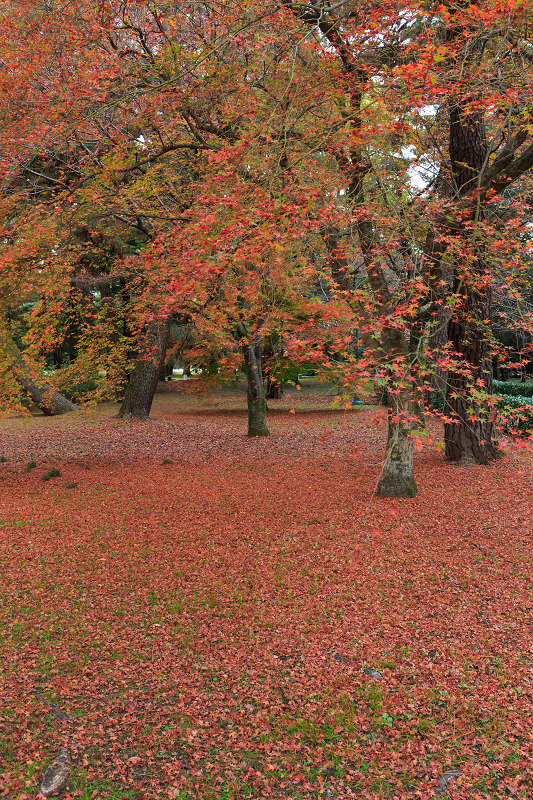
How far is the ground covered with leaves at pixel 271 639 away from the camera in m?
3.43

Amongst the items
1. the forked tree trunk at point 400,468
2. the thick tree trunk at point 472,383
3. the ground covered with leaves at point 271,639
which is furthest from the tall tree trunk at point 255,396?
the forked tree trunk at point 400,468

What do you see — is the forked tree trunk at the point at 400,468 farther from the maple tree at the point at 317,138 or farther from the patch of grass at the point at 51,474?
the patch of grass at the point at 51,474

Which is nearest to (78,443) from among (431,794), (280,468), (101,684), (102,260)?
(102,260)

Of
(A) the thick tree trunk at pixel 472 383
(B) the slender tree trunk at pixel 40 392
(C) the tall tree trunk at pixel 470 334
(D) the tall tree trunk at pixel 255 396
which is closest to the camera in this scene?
(C) the tall tree trunk at pixel 470 334

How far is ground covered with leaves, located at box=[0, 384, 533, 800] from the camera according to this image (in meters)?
3.43

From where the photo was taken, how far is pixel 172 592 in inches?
231

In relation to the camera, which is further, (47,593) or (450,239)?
(450,239)

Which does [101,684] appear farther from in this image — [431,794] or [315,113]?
[315,113]

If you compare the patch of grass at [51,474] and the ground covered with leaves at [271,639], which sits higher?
the patch of grass at [51,474]

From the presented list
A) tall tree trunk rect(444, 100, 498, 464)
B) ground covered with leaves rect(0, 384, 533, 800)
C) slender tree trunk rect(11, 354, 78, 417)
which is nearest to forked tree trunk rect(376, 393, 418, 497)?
ground covered with leaves rect(0, 384, 533, 800)

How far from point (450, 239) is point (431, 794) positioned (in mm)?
5388

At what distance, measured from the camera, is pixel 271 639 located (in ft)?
16.1

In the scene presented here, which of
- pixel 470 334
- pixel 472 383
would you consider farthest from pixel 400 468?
pixel 470 334

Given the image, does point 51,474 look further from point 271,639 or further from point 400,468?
point 271,639
